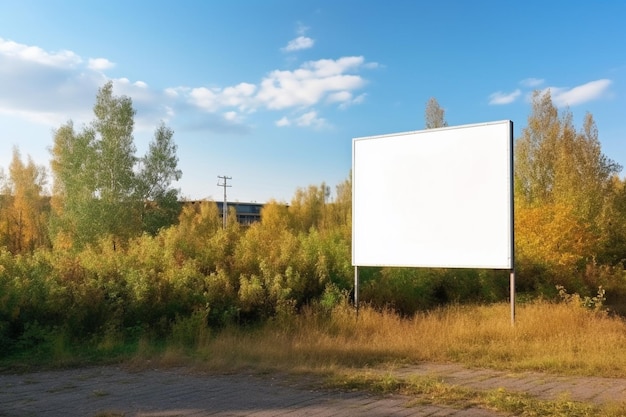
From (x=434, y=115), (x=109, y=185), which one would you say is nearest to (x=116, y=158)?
(x=109, y=185)

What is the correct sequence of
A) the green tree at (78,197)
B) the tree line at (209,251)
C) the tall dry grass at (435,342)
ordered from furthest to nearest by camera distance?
the green tree at (78,197)
the tree line at (209,251)
the tall dry grass at (435,342)

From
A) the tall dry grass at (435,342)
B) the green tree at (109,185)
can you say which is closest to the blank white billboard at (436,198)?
the tall dry grass at (435,342)

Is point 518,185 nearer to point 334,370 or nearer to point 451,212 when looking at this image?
point 451,212

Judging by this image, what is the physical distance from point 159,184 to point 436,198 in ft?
89.7

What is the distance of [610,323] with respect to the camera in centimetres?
1315

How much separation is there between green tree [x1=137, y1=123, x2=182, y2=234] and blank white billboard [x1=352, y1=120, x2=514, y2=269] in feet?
77.1

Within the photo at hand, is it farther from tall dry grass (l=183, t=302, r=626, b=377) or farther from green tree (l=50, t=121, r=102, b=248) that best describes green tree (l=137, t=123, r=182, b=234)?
tall dry grass (l=183, t=302, r=626, b=377)

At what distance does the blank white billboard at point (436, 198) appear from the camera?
13.6m

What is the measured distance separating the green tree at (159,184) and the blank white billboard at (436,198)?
2349 centimetres

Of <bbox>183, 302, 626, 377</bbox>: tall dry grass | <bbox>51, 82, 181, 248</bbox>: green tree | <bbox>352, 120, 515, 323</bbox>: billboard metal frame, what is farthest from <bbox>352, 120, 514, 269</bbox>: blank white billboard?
<bbox>51, 82, 181, 248</bbox>: green tree

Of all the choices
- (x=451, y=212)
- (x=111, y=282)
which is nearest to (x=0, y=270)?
(x=111, y=282)

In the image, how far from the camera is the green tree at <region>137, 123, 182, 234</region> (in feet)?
120

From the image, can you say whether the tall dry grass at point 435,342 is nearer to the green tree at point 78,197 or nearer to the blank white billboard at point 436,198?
the blank white billboard at point 436,198

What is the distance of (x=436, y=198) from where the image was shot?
47.4ft
